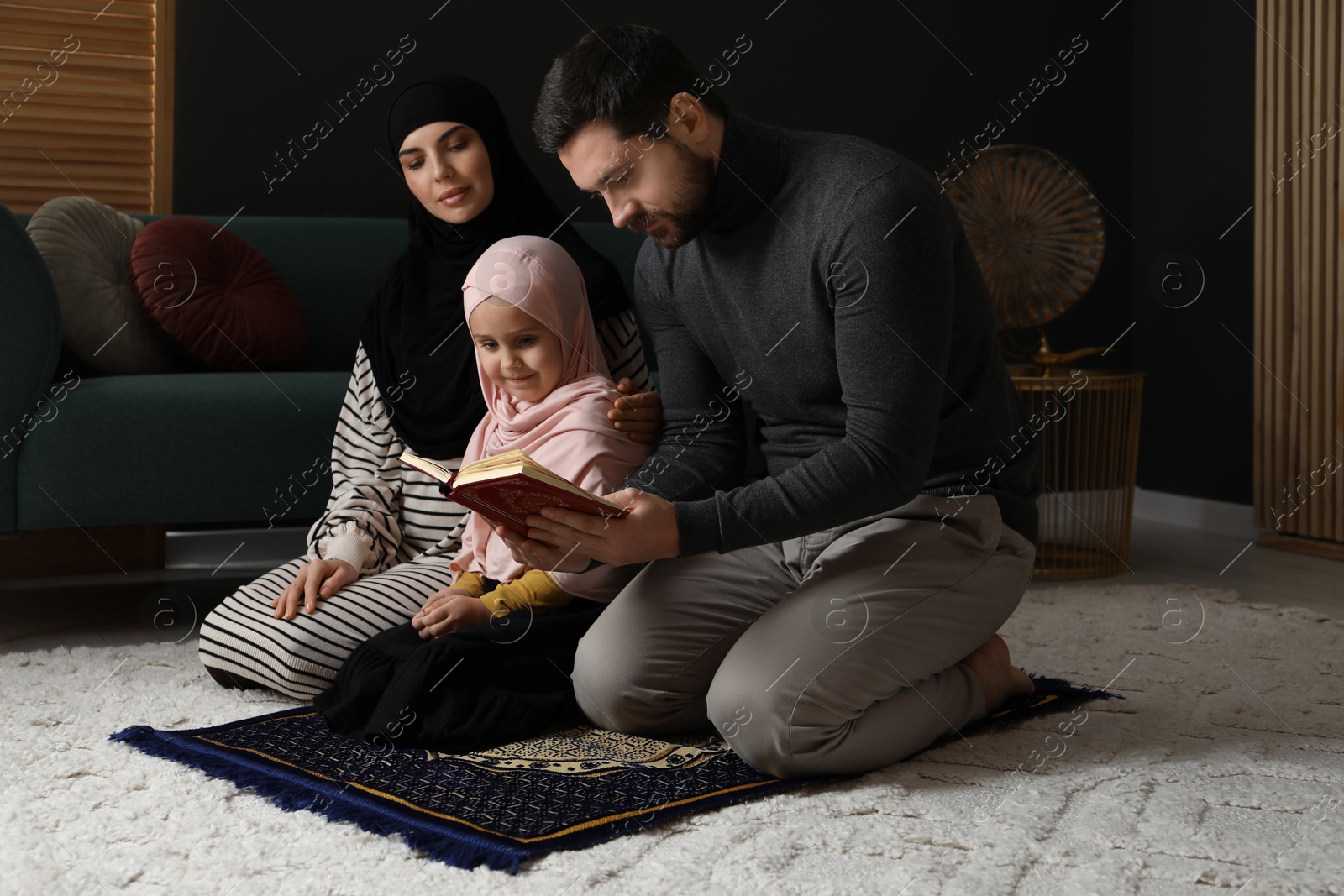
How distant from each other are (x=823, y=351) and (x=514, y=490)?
461 mm

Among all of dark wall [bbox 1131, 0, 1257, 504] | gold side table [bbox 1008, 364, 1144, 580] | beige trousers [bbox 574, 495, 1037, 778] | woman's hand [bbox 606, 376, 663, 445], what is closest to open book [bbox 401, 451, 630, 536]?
beige trousers [bbox 574, 495, 1037, 778]

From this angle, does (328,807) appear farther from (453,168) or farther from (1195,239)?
(1195,239)

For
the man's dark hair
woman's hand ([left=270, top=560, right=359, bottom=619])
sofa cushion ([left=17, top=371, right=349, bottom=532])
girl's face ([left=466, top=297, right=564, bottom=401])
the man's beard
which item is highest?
the man's dark hair

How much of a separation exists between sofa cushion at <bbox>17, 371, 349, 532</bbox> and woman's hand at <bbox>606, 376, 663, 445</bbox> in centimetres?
76

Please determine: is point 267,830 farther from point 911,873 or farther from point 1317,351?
point 1317,351

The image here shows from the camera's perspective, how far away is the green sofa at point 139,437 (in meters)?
2.05

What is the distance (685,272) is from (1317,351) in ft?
7.71

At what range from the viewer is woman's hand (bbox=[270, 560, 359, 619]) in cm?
177

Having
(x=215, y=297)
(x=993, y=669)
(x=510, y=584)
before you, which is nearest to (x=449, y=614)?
(x=510, y=584)

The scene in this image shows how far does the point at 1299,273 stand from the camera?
3268 millimetres

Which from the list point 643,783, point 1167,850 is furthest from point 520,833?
point 1167,850

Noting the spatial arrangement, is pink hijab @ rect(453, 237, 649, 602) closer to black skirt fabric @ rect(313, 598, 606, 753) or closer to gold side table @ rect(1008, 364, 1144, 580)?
black skirt fabric @ rect(313, 598, 606, 753)

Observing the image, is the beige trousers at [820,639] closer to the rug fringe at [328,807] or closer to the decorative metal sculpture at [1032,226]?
the rug fringe at [328,807]

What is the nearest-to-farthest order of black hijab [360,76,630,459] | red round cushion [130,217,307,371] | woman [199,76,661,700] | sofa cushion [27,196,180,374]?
woman [199,76,661,700], black hijab [360,76,630,459], sofa cushion [27,196,180,374], red round cushion [130,217,307,371]
